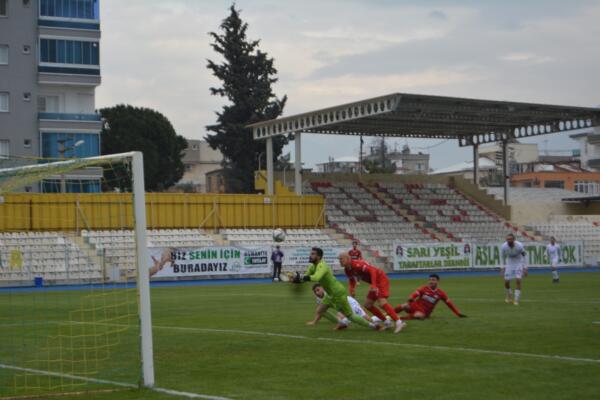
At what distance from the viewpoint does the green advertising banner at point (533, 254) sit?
5347cm

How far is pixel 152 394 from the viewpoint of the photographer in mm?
11695

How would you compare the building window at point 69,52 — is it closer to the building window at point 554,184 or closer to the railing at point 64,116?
the railing at point 64,116

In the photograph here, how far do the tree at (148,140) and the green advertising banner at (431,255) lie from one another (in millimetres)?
40823

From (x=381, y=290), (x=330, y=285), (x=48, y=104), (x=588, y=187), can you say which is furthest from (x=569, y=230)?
(x=330, y=285)

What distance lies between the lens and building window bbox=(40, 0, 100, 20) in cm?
6500

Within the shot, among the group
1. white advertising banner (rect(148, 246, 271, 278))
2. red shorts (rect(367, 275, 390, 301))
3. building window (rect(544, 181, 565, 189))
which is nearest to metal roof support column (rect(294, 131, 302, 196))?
white advertising banner (rect(148, 246, 271, 278))

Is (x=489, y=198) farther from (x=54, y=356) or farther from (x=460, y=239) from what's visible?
(x=54, y=356)

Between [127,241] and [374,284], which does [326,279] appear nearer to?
[374,284]

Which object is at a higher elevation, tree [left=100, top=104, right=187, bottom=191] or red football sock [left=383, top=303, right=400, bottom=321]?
tree [left=100, top=104, right=187, bottom=191]

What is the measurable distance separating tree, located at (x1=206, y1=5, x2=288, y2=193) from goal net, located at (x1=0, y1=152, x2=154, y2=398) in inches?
965

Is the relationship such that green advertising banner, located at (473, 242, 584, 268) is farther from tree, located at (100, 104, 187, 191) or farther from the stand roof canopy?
tree, located at (100, 104, 187, 191)

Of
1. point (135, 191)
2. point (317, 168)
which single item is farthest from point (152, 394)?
point (317, 168)

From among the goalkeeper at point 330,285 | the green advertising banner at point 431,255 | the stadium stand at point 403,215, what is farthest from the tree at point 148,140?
the goalkeeper at point 330,285

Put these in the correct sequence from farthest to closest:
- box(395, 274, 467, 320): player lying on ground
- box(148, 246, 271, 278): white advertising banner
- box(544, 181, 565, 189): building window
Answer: box(544, 181, 565, 189): building window → box(148, 246, 271, 278): white advertising banner → box(395, 274, 467, 320): player lying on ground
